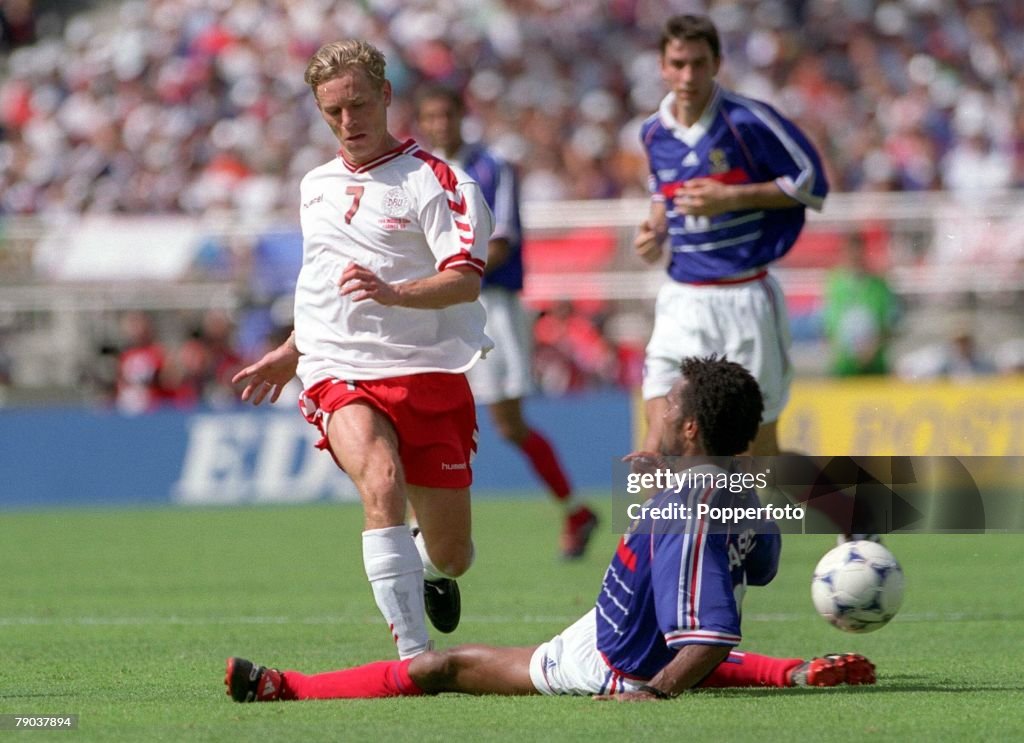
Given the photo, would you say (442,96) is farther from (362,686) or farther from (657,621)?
(657,621)

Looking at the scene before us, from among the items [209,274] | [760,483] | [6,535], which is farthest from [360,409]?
[209,274]

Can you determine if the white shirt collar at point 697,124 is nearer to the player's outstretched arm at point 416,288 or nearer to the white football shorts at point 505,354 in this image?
the player's outstretched arm at point 416,288

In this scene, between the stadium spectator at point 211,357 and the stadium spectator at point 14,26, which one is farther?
the stadium spectator at point 14,26

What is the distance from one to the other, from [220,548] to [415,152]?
21.1ft

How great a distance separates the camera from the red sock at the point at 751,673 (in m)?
5.85

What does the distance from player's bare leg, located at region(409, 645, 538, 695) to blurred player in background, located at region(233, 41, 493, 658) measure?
322mm

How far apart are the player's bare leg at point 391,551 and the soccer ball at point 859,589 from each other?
1.35 m

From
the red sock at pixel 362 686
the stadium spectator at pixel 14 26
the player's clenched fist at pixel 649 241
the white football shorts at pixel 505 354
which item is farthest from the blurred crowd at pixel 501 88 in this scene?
the red sock at pixel 362 686

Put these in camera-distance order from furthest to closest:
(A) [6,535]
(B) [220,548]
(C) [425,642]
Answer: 1. (A) [6,535]
2. (B) [220,548]
3. (C) [425,642]

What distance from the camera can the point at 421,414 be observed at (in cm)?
631

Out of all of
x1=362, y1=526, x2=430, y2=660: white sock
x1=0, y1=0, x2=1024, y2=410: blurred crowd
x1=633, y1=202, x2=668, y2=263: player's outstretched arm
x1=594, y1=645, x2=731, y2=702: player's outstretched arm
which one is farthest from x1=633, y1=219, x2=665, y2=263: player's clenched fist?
x1=0, y1=0, x2=1024, y2=410: blurred crowd

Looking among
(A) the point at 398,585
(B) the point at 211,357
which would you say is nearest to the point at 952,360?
(B) the point at 211,357

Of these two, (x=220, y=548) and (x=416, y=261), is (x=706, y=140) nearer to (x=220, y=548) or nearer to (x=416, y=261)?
(x=416, y=261)

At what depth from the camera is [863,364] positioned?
15.8m
